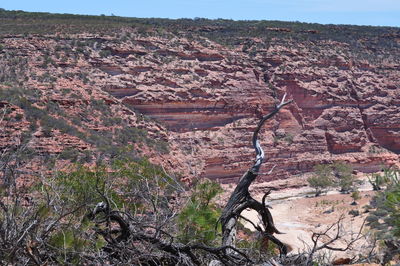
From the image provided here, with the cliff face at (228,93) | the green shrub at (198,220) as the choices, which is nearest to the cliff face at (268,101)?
the cliff face at (228,93)

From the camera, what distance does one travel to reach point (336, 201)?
3709 cm

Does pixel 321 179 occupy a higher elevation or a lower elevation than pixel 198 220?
lower

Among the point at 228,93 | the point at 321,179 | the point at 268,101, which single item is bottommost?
the point at 321,179

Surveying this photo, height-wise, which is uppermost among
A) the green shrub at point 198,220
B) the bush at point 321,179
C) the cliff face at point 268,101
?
the green shrub at point 198,220

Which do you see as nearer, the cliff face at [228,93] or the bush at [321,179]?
the cliff face at [228,93]

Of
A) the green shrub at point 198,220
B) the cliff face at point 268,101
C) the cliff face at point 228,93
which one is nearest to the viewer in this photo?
the green shrub at point 198,220

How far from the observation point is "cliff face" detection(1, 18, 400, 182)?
122ft

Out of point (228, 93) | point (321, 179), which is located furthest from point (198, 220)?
point (228, 93)

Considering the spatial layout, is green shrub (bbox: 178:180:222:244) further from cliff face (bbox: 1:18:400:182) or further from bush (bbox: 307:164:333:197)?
bush (bbox: 307:164:333:197)

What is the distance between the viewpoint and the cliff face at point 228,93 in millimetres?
37281

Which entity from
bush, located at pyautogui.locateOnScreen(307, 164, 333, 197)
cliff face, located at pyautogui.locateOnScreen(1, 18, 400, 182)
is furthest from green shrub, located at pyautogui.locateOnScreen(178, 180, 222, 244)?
bush, located at pyautogui.locateOnScreen(307, 164, 333, 197)

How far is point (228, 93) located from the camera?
45.1 metres

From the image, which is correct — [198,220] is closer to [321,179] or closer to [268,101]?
[321,179]

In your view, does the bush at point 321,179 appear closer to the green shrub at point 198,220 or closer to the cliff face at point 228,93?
the cliff face at point 228,93
